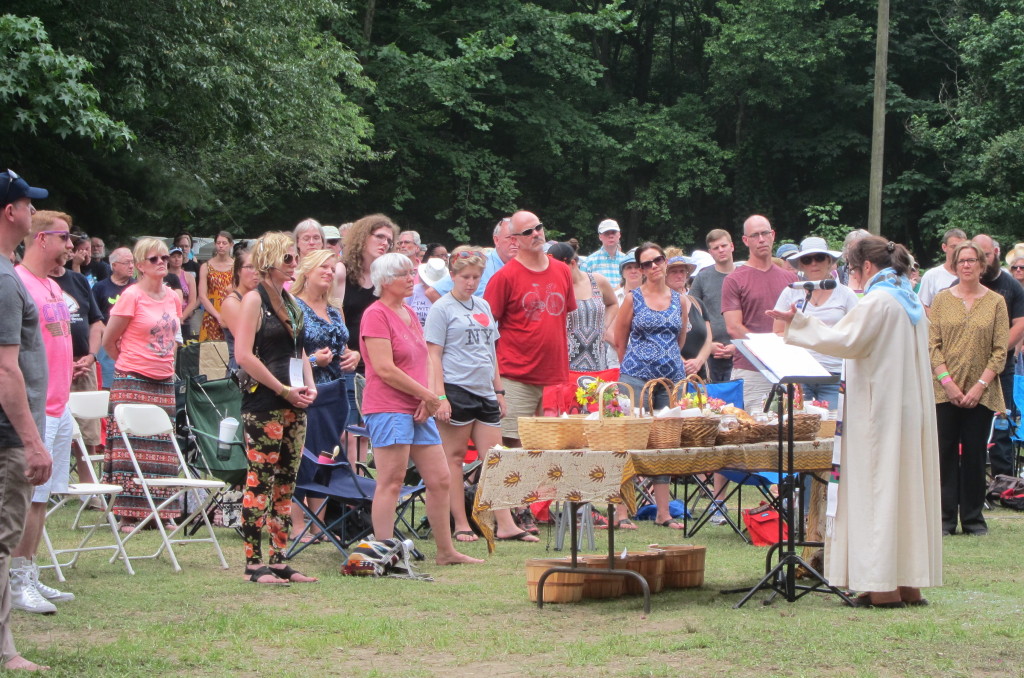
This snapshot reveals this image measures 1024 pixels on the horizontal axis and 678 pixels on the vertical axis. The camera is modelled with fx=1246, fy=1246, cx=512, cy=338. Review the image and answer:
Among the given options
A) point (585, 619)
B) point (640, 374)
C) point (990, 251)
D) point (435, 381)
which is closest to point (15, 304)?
point (585, 619)

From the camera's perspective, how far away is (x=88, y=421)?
400 inches

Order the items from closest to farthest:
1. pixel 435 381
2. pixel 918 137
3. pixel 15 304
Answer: pixel 15 304, pixel 435 381, pixel 918 137

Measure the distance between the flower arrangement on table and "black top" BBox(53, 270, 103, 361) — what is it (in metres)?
5.14

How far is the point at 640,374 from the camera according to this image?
30.8ft

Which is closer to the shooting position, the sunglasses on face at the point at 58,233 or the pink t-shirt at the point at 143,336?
the sunglasses on face at the point at 58,233

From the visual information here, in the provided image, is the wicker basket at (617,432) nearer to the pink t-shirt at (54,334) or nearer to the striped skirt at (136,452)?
the pink t-shirt at (54,334)

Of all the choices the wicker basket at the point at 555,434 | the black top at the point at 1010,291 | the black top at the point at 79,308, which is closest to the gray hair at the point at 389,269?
the wicker basket at the point at 555,434

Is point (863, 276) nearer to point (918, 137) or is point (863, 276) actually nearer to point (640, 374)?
point (640, 374)

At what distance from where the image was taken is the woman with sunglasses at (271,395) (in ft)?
22.5

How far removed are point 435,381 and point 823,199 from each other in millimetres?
29357

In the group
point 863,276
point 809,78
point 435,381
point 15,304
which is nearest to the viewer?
point 15,304

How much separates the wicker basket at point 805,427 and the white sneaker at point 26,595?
13.1 ft

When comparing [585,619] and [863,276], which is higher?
[863,276]

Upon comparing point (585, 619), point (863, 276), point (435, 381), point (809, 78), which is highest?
point (809, 78)
